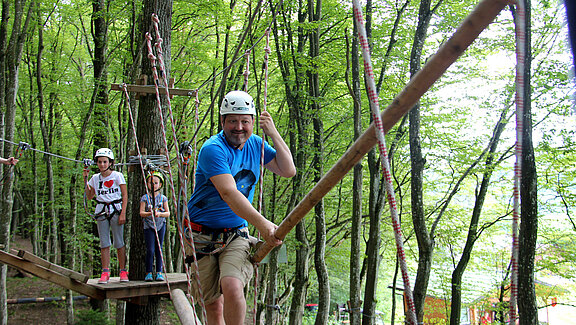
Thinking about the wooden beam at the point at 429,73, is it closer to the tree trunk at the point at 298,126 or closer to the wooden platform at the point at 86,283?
the wooden platform at the point at 86,283

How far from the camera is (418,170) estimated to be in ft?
24.7

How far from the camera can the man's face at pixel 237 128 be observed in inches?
112

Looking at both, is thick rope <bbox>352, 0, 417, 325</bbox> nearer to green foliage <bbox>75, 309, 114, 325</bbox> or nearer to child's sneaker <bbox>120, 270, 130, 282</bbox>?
child's sneaker <bbox>120, 270, 130, 282</bbox>

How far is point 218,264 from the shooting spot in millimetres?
3035

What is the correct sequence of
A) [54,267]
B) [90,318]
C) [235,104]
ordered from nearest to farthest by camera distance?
[235,104] → [54,267] → [90,318]

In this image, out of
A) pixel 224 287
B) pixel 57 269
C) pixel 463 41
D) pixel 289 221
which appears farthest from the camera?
pixel 57 269

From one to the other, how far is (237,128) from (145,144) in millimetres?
3861

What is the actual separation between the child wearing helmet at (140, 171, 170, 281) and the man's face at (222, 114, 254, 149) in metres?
3.30

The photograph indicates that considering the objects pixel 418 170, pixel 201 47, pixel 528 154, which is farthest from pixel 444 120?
pixel 201 47

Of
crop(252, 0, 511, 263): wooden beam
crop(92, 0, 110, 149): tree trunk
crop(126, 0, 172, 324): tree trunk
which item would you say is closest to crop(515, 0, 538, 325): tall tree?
crop(126, 0, 172, 324): tree trunk

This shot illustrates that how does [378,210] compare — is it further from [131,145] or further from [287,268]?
[287,268]

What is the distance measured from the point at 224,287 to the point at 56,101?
13203 mm

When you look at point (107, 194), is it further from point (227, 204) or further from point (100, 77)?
point (100, 77)

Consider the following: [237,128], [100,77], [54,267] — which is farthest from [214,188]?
[100,77]
